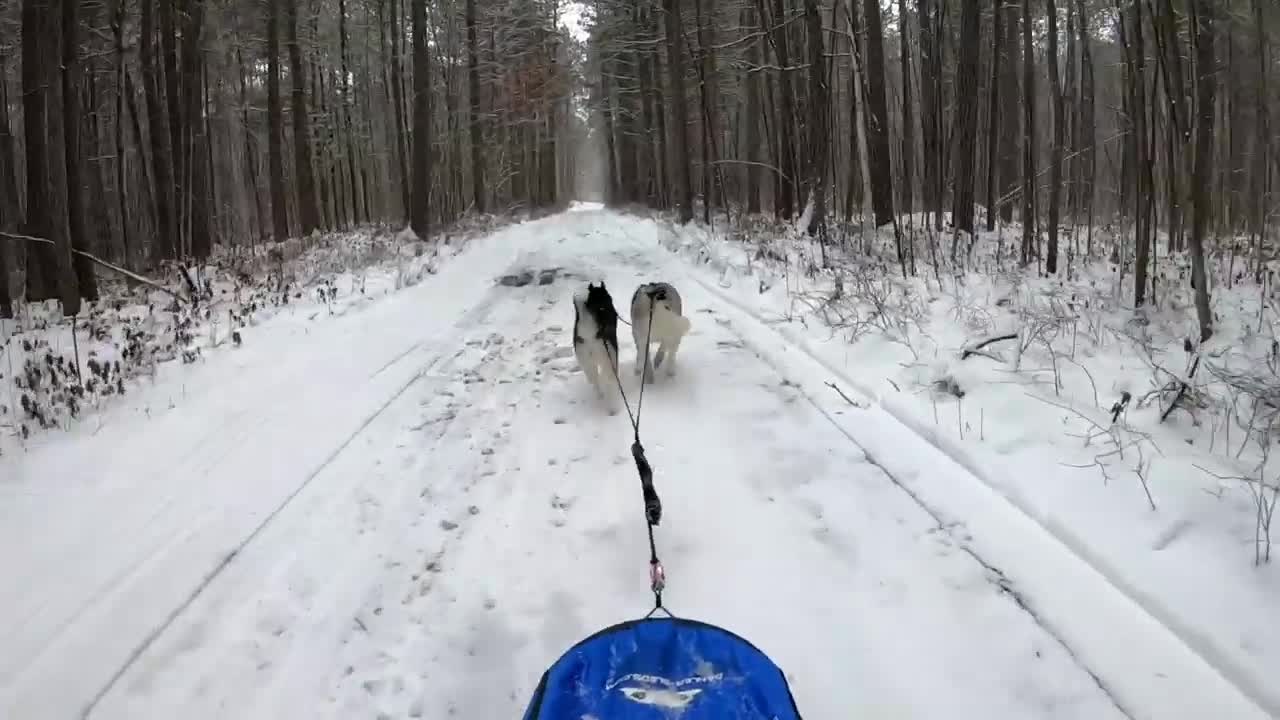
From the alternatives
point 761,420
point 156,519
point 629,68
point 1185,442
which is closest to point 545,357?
point 761,420

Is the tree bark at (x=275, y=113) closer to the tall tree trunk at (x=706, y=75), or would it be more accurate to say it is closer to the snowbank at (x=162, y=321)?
the snowbank at (x=162, y=321)

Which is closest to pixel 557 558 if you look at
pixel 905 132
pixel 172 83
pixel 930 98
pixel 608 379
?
pixel 608 379

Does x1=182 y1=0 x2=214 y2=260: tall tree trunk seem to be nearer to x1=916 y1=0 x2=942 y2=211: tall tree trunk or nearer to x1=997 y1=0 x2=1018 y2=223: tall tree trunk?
x1=916 y1=0 x2=942 y2=211: tall tree trunk

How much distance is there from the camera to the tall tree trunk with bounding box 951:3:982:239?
11.5 metres

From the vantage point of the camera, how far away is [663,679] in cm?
230

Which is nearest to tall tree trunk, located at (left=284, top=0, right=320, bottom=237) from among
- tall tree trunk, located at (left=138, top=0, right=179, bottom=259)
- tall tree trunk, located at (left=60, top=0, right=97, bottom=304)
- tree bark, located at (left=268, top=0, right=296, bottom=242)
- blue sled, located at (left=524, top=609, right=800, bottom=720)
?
tree bark, located at (left=268, top=0, right=296, bottom=242)

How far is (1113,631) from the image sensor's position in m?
2.76

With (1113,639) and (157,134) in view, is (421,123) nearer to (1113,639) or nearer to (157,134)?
(157,134)

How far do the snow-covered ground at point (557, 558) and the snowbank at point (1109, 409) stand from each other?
3 cm

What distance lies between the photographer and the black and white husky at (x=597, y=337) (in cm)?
569

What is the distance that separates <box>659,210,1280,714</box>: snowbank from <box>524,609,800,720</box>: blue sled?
164 cm

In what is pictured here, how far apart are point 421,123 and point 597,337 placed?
16465mm

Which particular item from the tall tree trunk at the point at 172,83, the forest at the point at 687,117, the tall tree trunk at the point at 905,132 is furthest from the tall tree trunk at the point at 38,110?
the tall tree trunk at the point at 905,132

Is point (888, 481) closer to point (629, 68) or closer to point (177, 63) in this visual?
point (177, 63)
